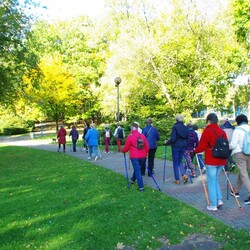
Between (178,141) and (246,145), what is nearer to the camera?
(246,145)

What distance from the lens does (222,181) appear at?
9.27 m

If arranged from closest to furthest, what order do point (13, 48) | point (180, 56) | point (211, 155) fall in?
point (211, 155) < point (13, 48) < point (180, 56)

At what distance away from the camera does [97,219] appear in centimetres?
611

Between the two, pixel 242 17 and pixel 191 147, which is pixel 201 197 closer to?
pixel 191 147

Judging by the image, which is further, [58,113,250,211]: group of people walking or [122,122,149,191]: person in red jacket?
[122,122,149,191]: person in red jacket

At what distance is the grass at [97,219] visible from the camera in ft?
16.6

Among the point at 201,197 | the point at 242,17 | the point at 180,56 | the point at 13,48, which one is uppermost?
the point at 242,17

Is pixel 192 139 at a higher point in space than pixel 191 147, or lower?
higher

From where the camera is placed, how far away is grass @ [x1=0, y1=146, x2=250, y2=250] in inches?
200

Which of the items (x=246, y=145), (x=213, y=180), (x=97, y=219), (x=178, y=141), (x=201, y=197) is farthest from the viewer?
(x=178, y=141)

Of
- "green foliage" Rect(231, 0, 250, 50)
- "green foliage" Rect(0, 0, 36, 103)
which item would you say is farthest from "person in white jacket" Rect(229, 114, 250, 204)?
"green foliage" Rect(231, 0, 250, 50)

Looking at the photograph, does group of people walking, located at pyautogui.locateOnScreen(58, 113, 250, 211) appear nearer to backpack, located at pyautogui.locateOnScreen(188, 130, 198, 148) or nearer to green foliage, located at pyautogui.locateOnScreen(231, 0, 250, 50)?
backpack, located at pyautogui.locateOnScreen(188, 130, 198, 148)

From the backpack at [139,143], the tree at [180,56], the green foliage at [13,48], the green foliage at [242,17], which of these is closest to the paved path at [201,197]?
the backpack at [139,143]

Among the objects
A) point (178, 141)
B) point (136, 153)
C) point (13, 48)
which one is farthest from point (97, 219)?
point (13, 48)
